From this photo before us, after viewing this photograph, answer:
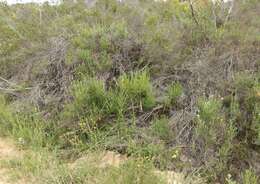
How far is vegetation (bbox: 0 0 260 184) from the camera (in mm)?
3525

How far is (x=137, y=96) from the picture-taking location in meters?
4.27

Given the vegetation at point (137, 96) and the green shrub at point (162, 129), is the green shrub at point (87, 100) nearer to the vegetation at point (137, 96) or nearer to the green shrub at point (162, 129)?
the vegetation at point (137, 96)

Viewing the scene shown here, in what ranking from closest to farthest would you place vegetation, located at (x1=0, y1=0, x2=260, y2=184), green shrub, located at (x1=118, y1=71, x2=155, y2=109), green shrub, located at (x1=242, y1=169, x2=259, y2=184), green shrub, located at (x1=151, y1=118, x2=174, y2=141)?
green shrub, located at (x1=242, y1=169, x2=259, y2=184) → vegetation, located at (x1=0, y1=0, x2=260, y2=184) → green shrub, located at (x1=151, y1=118, x2=174, y2=141) → green shrub, located at (x1=118, y1=71, x2=155, y2=109)

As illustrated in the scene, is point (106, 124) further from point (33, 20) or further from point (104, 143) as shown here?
point (33, 20)

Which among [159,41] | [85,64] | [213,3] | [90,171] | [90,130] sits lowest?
[90,171]

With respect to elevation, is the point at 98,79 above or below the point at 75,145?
above

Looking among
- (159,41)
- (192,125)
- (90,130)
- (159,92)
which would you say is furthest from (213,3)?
(90,130)

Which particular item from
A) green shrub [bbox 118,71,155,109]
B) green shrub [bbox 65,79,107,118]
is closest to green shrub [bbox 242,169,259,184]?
green shrub [bbox 118,71,155,109]

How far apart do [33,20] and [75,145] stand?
11.3 feet

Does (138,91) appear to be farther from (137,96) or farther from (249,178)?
(249,178)

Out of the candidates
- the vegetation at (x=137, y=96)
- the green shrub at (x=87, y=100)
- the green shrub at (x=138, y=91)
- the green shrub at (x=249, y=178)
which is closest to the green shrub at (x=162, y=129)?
the vegetation at (x=137, y=96)

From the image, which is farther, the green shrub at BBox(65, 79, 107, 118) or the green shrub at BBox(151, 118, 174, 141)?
the green shrub at BBox(65, 79, 107, 118)

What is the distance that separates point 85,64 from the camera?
4.82 meters

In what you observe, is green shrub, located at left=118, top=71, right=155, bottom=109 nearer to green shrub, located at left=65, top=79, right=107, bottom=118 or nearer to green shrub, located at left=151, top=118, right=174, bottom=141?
green shrub, located at left=65, top=79, right=107, bottom=118
